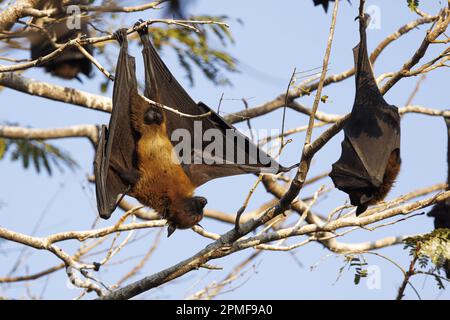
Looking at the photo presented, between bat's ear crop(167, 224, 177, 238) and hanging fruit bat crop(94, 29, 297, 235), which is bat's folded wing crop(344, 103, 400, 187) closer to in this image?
hanging fruit bat crop(94, 29, 297, 235)

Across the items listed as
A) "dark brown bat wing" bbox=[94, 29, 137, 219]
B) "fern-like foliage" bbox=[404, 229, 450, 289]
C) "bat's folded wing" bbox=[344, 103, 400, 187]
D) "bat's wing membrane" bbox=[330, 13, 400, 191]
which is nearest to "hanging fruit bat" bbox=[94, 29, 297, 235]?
"dark brown bat wing" bbox=[94, 29, 137, 219]

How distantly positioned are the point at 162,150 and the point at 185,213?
1.12 metres

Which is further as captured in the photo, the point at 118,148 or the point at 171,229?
the point at 118,148

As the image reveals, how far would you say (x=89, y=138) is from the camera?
11.2 m

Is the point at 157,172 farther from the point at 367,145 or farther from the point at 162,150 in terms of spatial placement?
the point at 367,145

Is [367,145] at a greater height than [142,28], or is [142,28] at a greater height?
[142,28]

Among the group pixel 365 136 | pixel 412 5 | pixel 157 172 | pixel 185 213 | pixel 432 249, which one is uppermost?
pixel 412 5

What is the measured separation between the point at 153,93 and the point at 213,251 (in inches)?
126

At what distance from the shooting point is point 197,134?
29.7 feet

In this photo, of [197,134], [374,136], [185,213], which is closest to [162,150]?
[197,134]

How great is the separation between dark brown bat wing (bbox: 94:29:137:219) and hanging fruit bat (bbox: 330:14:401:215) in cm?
250

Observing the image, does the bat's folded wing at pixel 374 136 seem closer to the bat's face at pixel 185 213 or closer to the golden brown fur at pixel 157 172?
the bat's face at pixel 185 213

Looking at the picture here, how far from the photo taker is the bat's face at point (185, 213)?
299 inches
